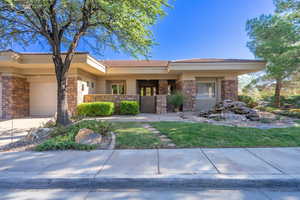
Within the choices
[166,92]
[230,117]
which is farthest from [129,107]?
[230,117]

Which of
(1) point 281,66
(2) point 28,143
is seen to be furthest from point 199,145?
(1) point 281,66

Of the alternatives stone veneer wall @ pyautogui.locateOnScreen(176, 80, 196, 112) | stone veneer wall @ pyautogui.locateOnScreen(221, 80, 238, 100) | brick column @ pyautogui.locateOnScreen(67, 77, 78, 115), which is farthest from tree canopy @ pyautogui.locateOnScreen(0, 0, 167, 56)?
stone veneer wall @ pyautogui.locateOnScreen(221, 80, 238, 100)

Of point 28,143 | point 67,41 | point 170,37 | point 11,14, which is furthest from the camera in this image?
point 170,37

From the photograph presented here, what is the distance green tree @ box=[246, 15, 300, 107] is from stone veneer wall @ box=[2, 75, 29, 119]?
1645cm

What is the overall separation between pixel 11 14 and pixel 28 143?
506 centimetres

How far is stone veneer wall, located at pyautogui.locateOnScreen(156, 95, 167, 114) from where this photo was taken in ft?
36.2

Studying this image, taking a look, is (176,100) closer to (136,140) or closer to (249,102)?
(249,102)

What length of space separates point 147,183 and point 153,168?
1.38 ft

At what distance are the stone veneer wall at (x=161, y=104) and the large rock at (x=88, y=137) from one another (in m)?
6.66

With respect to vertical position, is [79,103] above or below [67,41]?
below

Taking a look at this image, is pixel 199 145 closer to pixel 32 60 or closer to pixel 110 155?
pixel 110 155

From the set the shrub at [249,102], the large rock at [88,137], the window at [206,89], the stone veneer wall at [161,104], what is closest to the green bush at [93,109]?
the stone veneer wall at [161,104]

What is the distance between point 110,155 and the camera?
12.5 feet

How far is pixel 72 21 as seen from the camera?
6.54 metres
